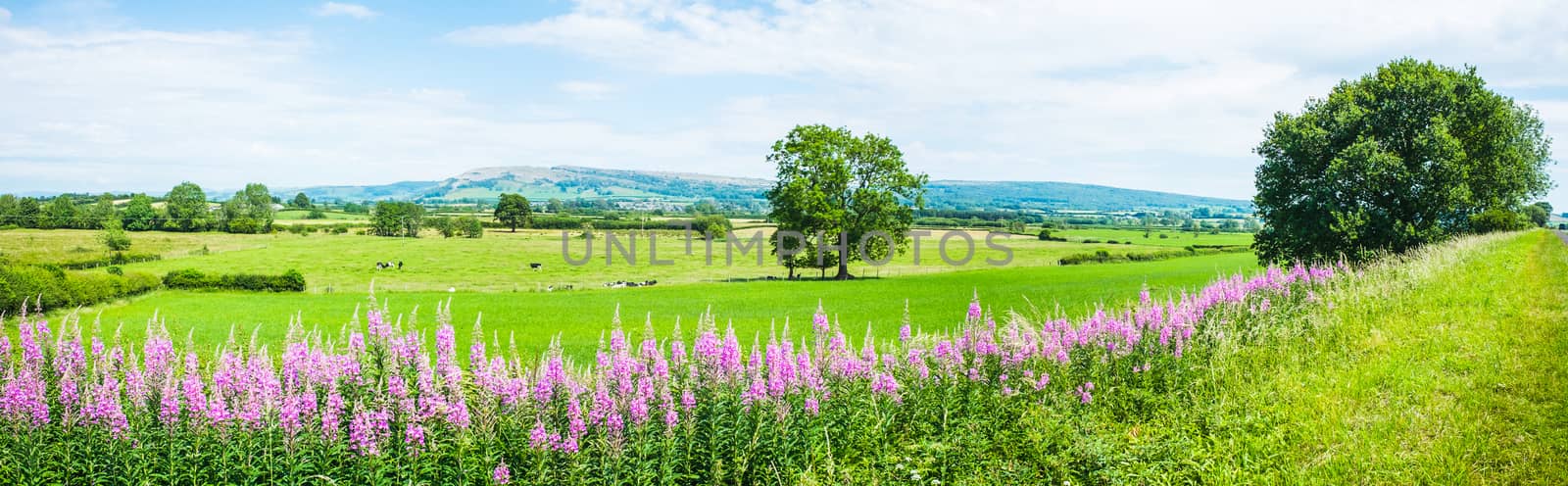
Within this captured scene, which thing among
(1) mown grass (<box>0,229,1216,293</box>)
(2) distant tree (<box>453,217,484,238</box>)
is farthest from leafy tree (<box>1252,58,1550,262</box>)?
(2) distant tree (<box>453,217,484,238</box>)

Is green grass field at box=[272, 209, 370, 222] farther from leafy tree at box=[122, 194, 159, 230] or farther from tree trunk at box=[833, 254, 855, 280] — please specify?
tree trunk at box=[833, 254, 855, 280]

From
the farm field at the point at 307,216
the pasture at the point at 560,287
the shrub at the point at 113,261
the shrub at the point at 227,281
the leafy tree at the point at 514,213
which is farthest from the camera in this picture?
the farm field at the point at 307,216

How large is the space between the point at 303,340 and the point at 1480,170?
39746 millimetres

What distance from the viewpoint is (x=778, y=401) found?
6555 mm

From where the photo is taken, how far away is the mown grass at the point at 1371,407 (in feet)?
20.1

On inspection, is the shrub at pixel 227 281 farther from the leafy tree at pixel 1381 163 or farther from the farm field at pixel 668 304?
the leafy tree at pixel 1381 163

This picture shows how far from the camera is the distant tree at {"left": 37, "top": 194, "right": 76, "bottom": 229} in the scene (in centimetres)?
8331

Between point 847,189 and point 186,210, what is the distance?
96.0 metres

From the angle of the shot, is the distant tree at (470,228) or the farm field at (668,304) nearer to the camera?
the farm field at (668,304)

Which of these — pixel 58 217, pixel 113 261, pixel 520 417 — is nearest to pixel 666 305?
pixel 520 417

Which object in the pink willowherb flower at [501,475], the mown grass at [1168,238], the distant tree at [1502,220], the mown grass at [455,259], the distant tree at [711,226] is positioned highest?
the distant tree at [1502,220]

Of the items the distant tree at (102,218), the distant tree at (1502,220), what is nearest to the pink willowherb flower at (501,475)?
the distant tree at (1502,220)

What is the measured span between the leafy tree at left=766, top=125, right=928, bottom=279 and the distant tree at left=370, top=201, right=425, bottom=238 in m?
74.9

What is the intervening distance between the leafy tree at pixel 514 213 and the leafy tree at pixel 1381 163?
11828 centimetres
